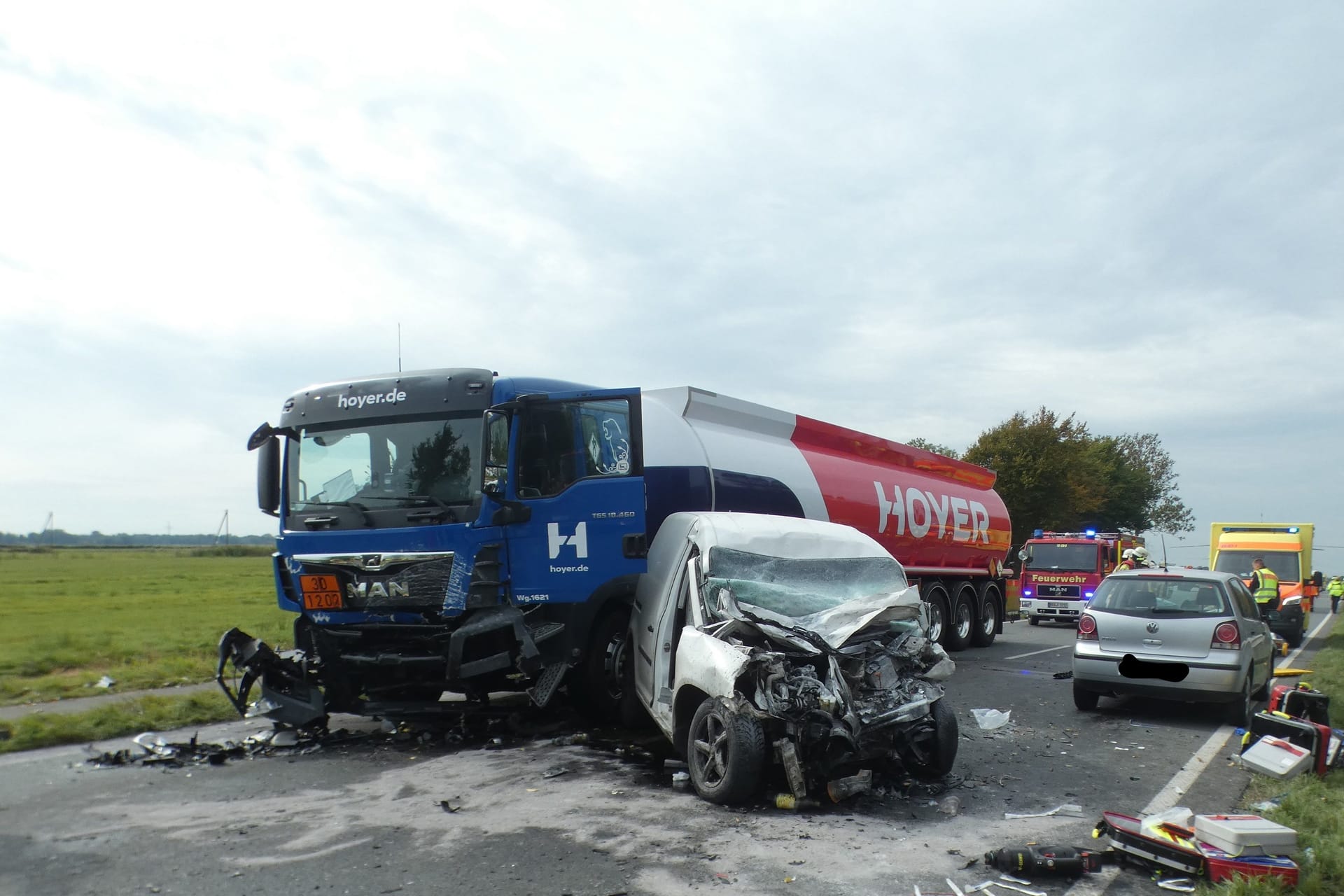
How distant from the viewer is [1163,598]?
9.54m

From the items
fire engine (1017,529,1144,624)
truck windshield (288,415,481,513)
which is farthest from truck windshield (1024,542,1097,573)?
truck windshield (288,415,481,513)

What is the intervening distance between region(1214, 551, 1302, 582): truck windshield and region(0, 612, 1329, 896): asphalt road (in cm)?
1677

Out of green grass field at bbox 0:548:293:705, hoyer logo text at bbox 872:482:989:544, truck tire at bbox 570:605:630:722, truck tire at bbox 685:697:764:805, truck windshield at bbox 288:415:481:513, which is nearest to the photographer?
truck tire at bbox 685:697:764:805

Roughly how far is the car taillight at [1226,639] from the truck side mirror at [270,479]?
29.4ft

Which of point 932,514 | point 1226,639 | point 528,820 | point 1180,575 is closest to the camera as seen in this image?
point 528,820

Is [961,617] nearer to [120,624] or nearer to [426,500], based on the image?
[426,500]

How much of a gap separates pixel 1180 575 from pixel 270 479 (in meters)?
9.08

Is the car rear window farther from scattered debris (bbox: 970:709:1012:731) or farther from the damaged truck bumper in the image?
the damaged truck bumper

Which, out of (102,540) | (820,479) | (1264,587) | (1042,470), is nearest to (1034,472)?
(1042,470)

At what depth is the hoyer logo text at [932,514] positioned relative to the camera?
14555 millimetres

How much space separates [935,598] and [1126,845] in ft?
37.0

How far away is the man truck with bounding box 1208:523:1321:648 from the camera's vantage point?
22.2 m

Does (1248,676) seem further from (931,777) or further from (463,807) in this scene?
(463,807)

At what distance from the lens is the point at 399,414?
332 inches
